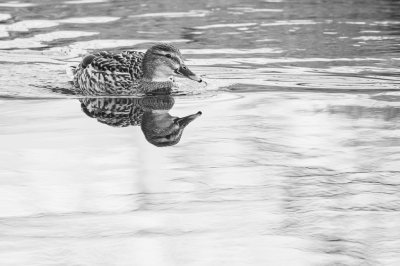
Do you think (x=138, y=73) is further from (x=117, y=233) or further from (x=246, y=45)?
(x=117, y=233)

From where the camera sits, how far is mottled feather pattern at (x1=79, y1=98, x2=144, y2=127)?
8.55 m

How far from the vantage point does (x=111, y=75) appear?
35.1 feet

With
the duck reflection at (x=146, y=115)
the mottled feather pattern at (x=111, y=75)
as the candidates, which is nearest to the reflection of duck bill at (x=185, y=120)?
the duck reflection at (x=146, y=115)

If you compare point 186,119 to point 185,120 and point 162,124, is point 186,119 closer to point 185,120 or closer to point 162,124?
point 185,120

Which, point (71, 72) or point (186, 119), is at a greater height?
point (186, 119)

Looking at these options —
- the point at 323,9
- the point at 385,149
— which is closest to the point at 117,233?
the point at 385,149

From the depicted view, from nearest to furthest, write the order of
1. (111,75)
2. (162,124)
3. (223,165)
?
(223,165), (162,124), (111,75)

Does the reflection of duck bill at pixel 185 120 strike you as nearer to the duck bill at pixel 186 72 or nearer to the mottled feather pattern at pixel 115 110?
the mottled feather pattern at pixel 115 110

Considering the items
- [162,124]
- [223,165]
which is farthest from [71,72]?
[223,165]

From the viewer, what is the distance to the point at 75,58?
12.8 meters

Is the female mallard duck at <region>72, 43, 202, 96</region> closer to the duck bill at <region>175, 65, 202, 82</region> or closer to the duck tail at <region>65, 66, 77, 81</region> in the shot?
the duck bill at <region>175, 65, 202, 82</region>

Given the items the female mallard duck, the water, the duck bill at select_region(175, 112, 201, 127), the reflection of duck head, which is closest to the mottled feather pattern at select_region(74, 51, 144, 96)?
the female mallard duck

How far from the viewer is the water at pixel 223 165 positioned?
5230 mm

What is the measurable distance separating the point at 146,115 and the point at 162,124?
2.28ft
